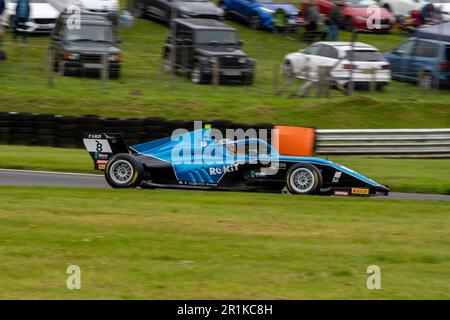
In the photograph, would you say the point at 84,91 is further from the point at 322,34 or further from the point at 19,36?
the point at 322,34

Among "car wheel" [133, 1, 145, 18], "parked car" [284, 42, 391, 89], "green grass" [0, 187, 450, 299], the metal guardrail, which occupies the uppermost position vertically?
"car wheel" [133, 1, 145, 18]

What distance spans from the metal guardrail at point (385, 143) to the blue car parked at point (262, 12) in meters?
9.63

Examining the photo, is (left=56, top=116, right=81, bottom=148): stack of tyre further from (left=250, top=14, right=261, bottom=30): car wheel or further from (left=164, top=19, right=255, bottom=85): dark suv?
(left=250, top=14, right=261, bottom=30): car wheel

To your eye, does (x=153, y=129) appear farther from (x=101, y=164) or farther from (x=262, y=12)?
(x=262, y=12)

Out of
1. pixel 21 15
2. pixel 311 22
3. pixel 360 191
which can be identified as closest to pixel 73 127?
pixel 21 15

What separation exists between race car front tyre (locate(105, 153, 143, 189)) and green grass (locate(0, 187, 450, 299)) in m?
0.42

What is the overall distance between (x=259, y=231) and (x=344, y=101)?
34.1ft

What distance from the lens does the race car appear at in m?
12.4

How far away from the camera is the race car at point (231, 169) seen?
40.7 ft

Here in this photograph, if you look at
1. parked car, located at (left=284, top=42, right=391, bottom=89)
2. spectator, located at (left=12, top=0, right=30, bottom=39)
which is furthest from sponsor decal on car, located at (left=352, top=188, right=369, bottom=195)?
spectator, located at (left=12, top=0, right=30, bottom=39)

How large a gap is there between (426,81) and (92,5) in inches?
369

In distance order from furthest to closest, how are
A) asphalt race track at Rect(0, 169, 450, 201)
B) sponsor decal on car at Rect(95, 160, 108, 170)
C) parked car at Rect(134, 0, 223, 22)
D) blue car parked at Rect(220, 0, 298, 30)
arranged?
blue car parked at Rect(220, 0, 298, 30), parked car at Rect(134, 0, 223, 22), asphalt race track at Rect(0, 169, 450, 201), sponsor decal on car at Rect(95, 160, 108, 170)

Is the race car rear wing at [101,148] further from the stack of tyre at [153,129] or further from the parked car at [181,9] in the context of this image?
the parked car at [181,9]

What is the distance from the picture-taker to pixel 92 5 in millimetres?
24500
